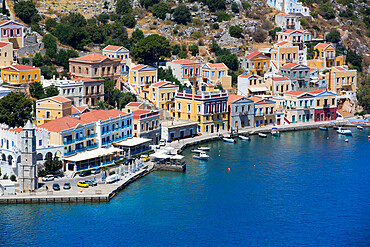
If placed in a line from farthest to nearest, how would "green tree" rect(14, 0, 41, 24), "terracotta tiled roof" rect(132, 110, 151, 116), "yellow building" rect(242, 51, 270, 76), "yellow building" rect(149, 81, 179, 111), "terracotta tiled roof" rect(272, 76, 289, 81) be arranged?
"yellow building" rect(242, 51, 270, 76) → "green tree" rect(14, 0, 41, 24) → "terracotta tiled roof" rect(272, 76, 289, 81) → "yellow building" rect(149, 81, 179, 111) → "terracotta tiled roof" rect(132, 110, 151, 116)

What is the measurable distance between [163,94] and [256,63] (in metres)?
22.5

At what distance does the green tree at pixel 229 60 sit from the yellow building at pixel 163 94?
18.2 metres

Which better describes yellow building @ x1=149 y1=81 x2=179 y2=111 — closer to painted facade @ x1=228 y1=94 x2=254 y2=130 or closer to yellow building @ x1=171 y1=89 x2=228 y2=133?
yellow building @ x1=171 y1=89 x2=228 y2=133

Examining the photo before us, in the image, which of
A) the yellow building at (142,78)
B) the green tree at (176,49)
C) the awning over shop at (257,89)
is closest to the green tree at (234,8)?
the green tree at (176,49)

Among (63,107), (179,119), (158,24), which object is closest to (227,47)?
(158,24)

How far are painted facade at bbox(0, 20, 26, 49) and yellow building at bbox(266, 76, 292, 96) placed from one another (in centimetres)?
3600

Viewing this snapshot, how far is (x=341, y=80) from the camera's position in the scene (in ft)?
410

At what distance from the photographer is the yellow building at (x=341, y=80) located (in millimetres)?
124062

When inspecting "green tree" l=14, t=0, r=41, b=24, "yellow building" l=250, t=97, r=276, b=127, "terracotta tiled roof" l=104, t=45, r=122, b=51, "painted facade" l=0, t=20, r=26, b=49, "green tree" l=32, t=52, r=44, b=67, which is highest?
"green tree" l=14, t=0, r=41, b=24

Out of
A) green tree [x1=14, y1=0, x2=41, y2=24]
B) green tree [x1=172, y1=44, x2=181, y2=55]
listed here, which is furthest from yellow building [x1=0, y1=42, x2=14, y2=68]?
green tree [x1=172, y1=44, x2=181, y2=55]

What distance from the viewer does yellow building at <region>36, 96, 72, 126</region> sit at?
89375 mm

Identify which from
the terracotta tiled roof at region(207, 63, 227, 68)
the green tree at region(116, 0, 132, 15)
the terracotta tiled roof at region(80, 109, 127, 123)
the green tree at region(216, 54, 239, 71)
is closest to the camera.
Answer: the terracotta tiled roof at region(80, 109, 127, 123)

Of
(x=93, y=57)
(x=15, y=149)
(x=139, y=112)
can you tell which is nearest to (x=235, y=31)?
(x=93, y=57)

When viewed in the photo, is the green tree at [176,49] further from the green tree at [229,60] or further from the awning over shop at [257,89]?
the awning over shop at [257,89]
